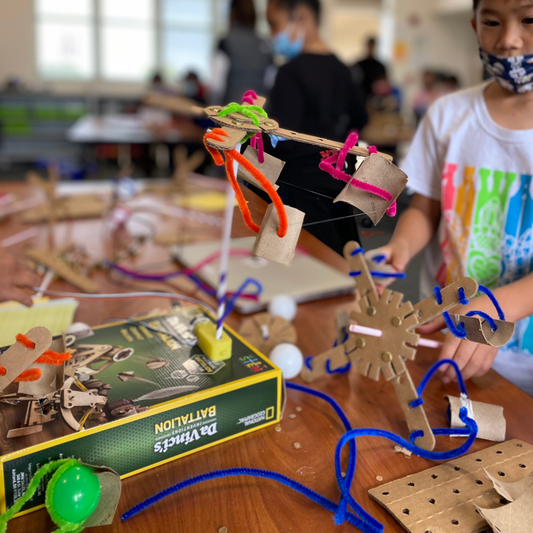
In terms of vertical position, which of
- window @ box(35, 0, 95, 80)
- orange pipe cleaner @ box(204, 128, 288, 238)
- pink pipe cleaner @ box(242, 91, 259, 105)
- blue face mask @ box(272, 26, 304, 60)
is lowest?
orange pipe cleaner @ box(204, 128, 288, 238)

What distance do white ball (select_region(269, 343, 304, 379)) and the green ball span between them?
26 cm

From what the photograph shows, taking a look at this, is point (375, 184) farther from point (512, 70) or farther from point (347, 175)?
point (512, 70)

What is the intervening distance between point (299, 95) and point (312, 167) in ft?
3.92

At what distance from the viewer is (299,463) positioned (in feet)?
1.57

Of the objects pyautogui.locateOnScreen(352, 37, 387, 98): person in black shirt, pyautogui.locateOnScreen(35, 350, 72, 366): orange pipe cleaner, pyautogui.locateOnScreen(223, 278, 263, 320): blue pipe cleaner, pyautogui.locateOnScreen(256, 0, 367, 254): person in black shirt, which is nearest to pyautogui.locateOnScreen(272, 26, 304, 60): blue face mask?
pyautogui.locateOnScreen(256, 0, 367, 254): person in black shirt

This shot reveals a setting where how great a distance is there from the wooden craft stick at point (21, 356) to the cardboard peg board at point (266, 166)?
231 mm

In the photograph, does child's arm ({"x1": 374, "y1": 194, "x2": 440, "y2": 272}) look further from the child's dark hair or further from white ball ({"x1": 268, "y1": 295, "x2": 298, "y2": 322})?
the child's dark hair

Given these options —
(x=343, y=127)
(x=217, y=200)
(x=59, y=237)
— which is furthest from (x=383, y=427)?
(x=343, y=127)

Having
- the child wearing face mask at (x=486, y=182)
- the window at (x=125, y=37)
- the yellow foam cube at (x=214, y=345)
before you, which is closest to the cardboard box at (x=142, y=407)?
the yellow foam cube at (x=214, y=345)

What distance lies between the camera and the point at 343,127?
1.81 meters

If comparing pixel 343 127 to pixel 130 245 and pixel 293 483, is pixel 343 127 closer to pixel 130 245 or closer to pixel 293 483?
pixel 130 245

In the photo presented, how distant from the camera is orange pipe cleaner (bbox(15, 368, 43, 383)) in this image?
438mm

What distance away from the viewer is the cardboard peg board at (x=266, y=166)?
1.54ft

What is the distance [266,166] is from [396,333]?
0.73 feet
